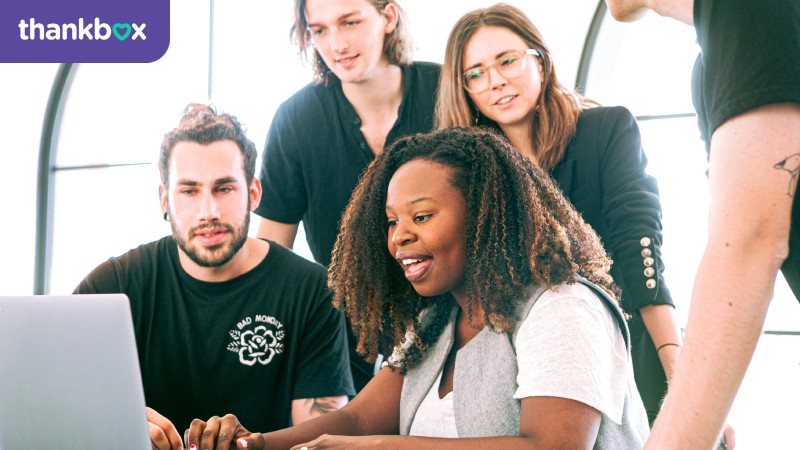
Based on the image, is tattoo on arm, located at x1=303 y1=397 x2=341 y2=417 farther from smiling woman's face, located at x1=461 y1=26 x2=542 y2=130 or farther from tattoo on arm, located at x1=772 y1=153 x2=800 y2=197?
tattoo on arm, located at x1=772 y1=153 x2=800 y2=197

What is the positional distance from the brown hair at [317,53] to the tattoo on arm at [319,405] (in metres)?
0.87

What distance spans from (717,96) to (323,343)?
1.30 meters

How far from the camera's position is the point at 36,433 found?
125cm

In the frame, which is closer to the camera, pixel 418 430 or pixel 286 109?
pixel 418 430

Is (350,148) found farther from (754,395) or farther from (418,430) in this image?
(754,395)

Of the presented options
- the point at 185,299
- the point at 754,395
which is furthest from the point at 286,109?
the point at 754,395

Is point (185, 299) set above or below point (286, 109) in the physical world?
below

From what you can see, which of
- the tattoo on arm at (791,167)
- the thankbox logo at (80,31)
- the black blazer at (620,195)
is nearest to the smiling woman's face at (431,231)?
the black blazer at (620,195)

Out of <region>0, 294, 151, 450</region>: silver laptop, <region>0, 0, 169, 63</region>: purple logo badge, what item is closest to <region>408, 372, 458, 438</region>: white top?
<region>0, 294, 151, 450</region>: silver laptop

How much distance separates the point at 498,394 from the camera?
1365 mm

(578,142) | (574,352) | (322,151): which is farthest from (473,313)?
(322,151)

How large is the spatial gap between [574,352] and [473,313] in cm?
24

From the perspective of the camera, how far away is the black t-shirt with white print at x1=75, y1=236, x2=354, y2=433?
2021 mm

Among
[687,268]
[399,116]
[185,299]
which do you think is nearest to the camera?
[185,299]
